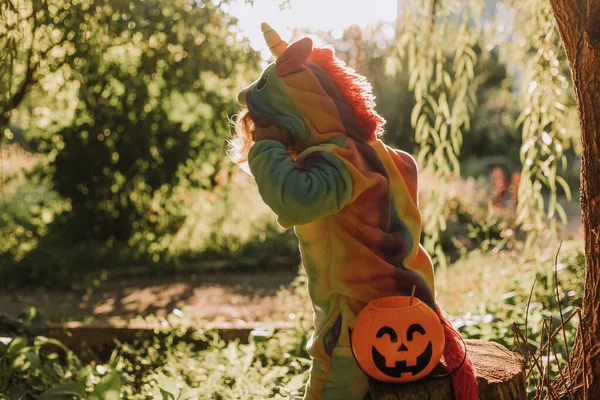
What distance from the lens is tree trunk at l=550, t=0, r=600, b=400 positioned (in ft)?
7.46

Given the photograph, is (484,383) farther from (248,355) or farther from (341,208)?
(248,355)

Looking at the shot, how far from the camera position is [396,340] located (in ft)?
6.57

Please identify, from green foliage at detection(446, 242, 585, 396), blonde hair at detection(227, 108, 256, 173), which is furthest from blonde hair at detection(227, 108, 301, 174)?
green foliage at detection(446, 242, 585, 396)

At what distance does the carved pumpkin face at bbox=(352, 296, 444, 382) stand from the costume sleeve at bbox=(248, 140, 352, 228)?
0.36 m

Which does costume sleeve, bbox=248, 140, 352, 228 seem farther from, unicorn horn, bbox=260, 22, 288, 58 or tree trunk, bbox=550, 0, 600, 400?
tree trunk, bbox=550, 0, 600, 400

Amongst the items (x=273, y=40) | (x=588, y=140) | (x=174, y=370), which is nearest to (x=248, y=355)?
(x=174, y=370)

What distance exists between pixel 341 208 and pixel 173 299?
5.04 meters

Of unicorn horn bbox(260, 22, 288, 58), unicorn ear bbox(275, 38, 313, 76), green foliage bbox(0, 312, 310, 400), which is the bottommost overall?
green foliage bbox(0, 312, 310, 400)

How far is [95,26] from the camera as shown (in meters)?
3.71

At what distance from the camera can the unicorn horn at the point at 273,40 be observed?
2.18 m

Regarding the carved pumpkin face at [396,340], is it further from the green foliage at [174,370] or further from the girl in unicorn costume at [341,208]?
the green foliage at [174,370]

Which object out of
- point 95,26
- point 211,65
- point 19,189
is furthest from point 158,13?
point 19,189

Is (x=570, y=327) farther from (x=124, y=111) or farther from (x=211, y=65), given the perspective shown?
(x=124, y=111)

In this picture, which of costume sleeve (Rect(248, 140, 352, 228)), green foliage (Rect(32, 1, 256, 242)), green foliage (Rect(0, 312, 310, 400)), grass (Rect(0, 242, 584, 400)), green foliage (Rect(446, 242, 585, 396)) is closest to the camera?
costume sleeve (Rect(248, 140, 352, 228))
